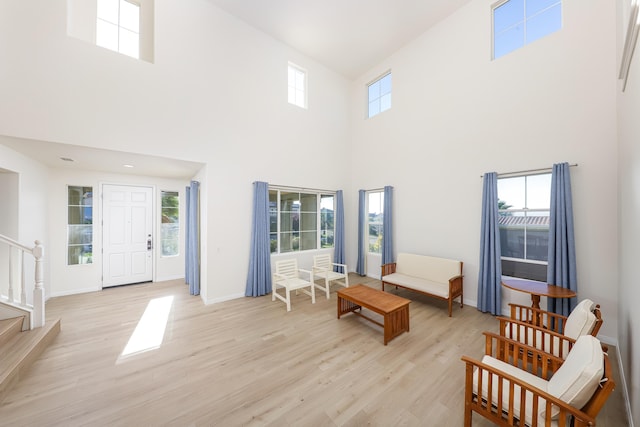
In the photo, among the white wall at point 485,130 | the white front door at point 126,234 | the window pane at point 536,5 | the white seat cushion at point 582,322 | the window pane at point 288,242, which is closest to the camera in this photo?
the white seat cushion at point 582,322

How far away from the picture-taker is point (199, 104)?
12.2 ft

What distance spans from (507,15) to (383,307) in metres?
4.84

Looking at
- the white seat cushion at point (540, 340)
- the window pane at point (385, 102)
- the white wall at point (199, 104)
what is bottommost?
the white seat cushion at point (540, 340)

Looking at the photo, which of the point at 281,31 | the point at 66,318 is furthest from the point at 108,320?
the point at 281,31

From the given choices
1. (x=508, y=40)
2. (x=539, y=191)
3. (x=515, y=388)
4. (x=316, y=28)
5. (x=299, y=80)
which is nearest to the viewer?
(x=515, y=388)

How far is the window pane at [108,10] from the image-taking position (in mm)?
3350

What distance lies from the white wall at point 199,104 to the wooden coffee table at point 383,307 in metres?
2.04

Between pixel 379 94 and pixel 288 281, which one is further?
pixel 379 94

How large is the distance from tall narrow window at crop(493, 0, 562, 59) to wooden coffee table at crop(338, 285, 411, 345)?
415cm

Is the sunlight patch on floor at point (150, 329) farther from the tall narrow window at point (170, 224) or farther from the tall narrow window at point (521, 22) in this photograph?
the tall narrow window at point (521, 22)

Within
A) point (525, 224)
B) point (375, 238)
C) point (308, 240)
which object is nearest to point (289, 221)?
point (308, 240)

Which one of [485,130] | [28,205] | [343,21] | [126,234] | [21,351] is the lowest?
[21,351]

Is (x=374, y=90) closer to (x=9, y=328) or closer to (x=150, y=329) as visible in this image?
(x=150, y=329)

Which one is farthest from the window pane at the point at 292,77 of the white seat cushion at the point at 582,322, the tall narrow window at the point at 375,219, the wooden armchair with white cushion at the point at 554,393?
the white seat cushion at the point at 582,322
